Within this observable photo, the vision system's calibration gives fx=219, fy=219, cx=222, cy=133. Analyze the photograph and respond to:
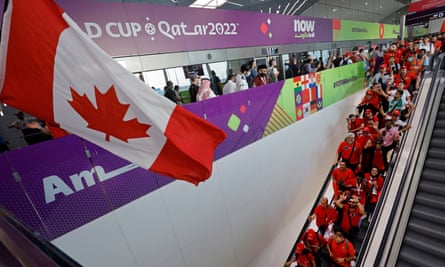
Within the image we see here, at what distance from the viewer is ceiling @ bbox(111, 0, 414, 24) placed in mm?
6207

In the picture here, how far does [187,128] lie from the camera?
5.29 feet

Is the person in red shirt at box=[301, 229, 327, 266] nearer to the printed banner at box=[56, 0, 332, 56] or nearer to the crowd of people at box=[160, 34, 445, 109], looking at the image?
the crowd of people at box=[160, 34, 445, 109]

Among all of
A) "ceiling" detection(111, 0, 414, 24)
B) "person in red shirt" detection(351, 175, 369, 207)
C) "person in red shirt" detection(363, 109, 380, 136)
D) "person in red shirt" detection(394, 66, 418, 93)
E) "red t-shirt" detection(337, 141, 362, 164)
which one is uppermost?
"ceiling" detection(111, 0, 414, 24)

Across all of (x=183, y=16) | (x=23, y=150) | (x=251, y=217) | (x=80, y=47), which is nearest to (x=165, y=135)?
(x=80, y=47)

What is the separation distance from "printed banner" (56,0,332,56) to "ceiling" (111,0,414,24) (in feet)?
0.86

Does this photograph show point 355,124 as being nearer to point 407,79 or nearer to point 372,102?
point 372,102

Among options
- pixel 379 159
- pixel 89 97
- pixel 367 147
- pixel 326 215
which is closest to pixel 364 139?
pixel 367 147

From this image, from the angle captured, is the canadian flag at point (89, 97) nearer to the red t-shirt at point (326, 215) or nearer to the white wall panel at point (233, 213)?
the white wall panel at point (233, 213)

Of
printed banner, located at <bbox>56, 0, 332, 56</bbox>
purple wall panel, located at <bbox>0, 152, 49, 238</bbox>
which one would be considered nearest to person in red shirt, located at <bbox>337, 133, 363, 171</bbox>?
printed banner, located at <bbox>56, 0, 332, 56</bbox>

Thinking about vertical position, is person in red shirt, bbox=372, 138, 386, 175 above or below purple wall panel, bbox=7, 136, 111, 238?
below

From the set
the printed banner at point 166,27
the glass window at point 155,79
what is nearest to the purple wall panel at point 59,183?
the printed banner at point 166,27

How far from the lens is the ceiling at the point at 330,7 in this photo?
6207 mm

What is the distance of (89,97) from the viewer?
143cm

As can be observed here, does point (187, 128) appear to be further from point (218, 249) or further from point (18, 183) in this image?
point (218, 249)
